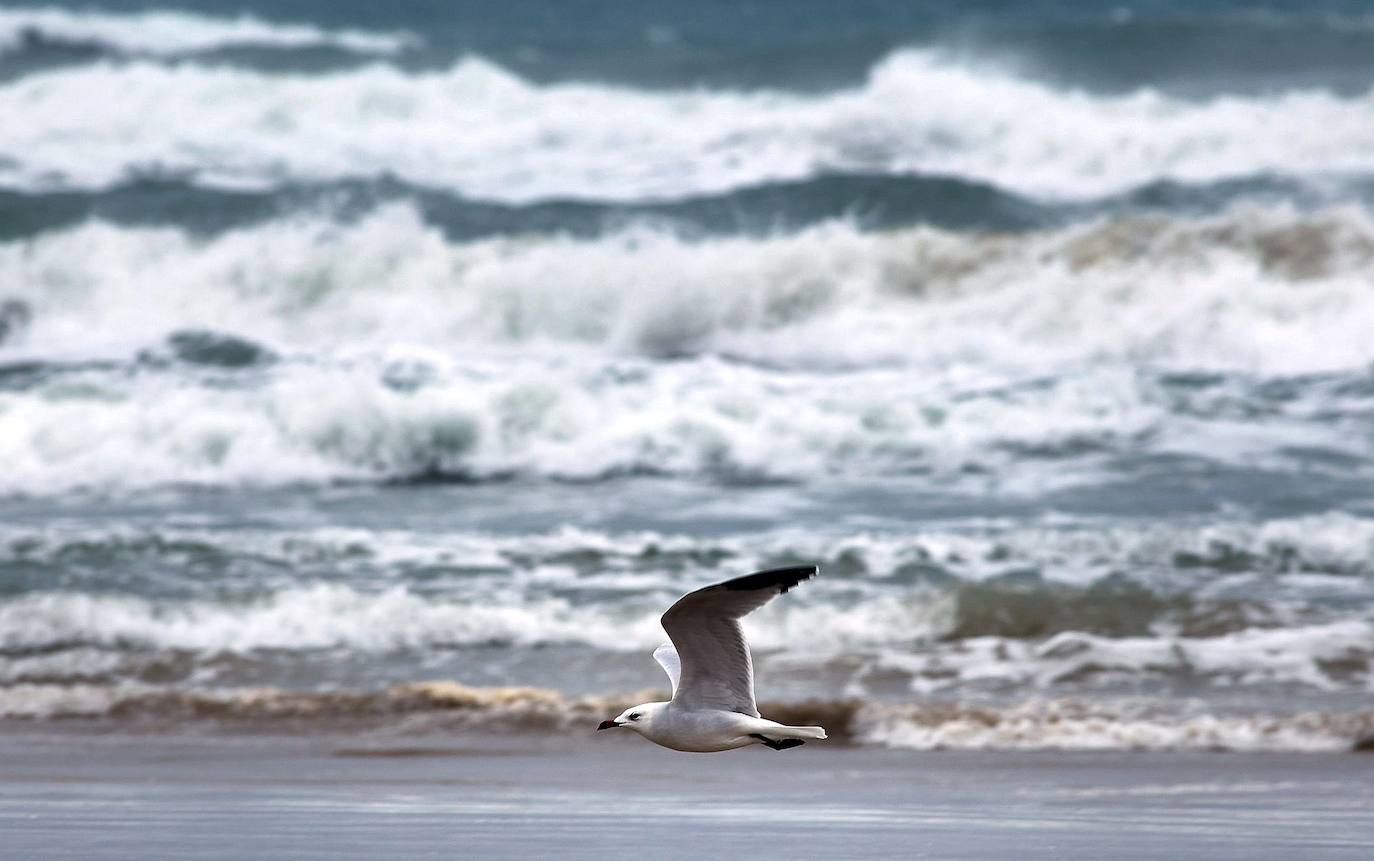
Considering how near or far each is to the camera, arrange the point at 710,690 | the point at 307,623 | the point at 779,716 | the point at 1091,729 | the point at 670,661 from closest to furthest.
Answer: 1. the point at 710,690
2. the point at 670,661
3. the point at 1091,729
4. the point at 779,716
5. the point at 307,623

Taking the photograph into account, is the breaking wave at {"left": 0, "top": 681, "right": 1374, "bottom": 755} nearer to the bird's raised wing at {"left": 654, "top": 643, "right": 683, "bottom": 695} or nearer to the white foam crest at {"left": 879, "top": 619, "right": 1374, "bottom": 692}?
the white foam crest at {"left": 879, "top": 619, "right": 1374, "bottom": 692}

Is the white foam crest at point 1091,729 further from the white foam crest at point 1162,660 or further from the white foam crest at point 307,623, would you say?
the white foam crest at point 307,623

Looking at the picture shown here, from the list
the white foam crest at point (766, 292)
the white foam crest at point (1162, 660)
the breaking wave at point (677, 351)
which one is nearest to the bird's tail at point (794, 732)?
the white foam crest at point (1162, 660)

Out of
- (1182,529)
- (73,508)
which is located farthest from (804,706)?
(73,508)

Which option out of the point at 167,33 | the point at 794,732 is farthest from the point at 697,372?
the point at 167,33

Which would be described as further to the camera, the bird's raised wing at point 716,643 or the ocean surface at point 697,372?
the ocean surface at point 697,372

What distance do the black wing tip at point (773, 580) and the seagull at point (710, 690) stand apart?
10 centimetres

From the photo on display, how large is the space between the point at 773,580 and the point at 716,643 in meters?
0.54

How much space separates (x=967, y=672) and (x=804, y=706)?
31.4 inches

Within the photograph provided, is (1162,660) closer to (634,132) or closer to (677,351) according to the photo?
(677,351)

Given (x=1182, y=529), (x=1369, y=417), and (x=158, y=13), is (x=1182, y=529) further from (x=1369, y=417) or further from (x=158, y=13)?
(x=158, y=13)

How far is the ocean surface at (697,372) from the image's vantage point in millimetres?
8156

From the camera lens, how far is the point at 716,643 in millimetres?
5473

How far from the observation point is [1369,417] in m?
11.8
